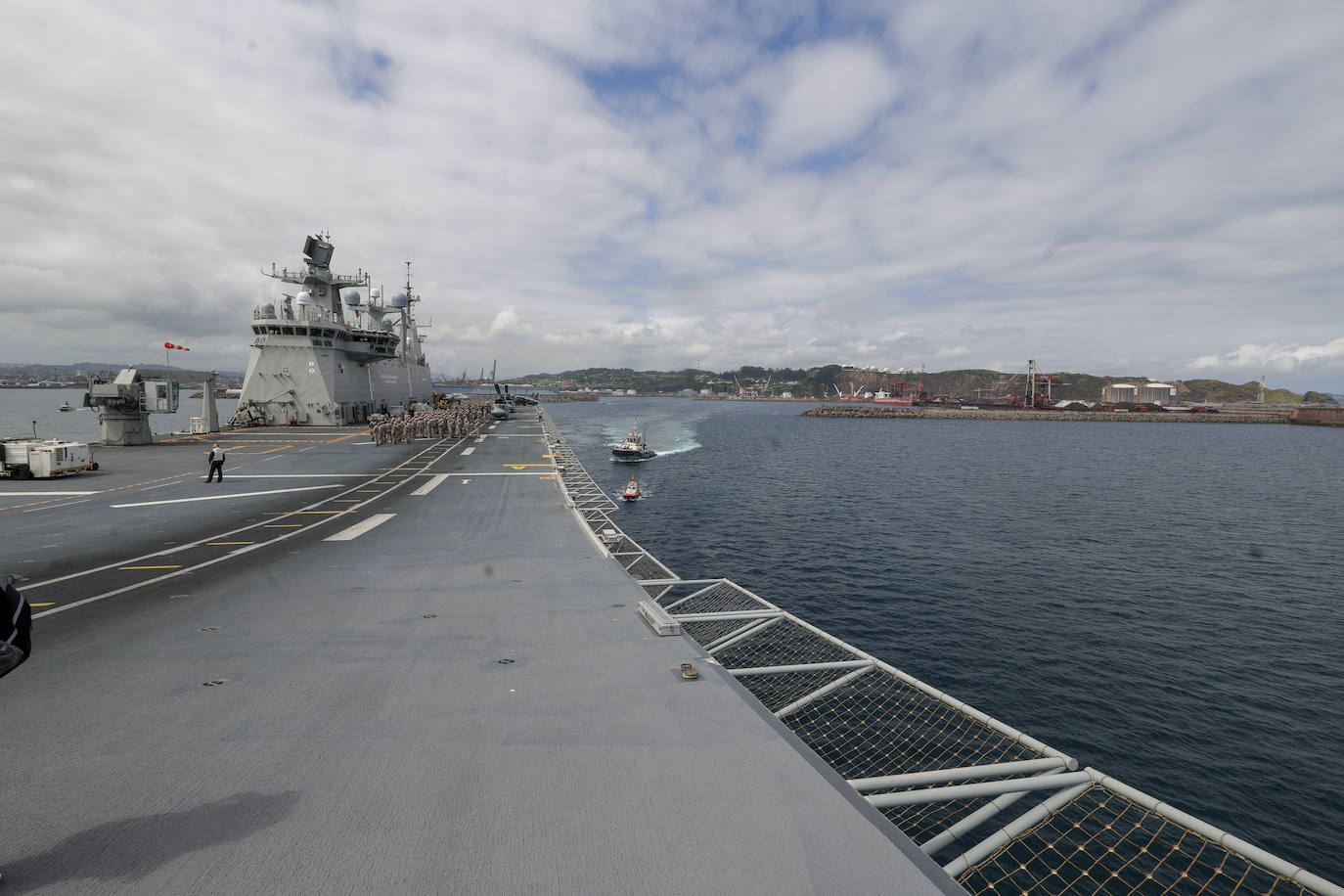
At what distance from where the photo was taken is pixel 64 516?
16172 millimetres

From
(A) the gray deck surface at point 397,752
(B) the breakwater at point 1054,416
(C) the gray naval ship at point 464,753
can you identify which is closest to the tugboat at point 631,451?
(C) the gray naval ship at point 464,753

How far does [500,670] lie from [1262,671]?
68.8 feet

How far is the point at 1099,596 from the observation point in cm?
2014

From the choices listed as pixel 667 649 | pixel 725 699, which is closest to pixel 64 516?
pixel 667 649

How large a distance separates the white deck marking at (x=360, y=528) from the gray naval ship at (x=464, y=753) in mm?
1197

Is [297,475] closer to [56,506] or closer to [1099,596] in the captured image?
[56,506]

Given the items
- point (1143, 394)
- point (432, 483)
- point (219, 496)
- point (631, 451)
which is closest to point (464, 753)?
point (432, 483)

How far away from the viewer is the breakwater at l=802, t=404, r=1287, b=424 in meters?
135

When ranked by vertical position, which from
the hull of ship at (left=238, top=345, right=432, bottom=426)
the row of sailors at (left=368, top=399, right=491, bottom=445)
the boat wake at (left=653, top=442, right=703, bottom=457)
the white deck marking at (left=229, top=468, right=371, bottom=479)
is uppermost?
the hull of ship at (left=238, top=345, right=432, bottom=426)

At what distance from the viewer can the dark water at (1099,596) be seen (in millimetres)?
11406

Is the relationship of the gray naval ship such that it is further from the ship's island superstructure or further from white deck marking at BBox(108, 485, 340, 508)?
the ship's island superstructure

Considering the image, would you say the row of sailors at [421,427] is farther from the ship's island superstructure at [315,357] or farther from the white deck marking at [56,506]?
the white deck marking at [56,506]

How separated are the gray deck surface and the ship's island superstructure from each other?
4300 centimetres

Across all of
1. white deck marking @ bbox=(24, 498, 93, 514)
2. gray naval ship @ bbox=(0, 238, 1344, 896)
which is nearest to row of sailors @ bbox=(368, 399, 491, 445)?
white deck marking @ bbox=(24, 498, 93, 514)
